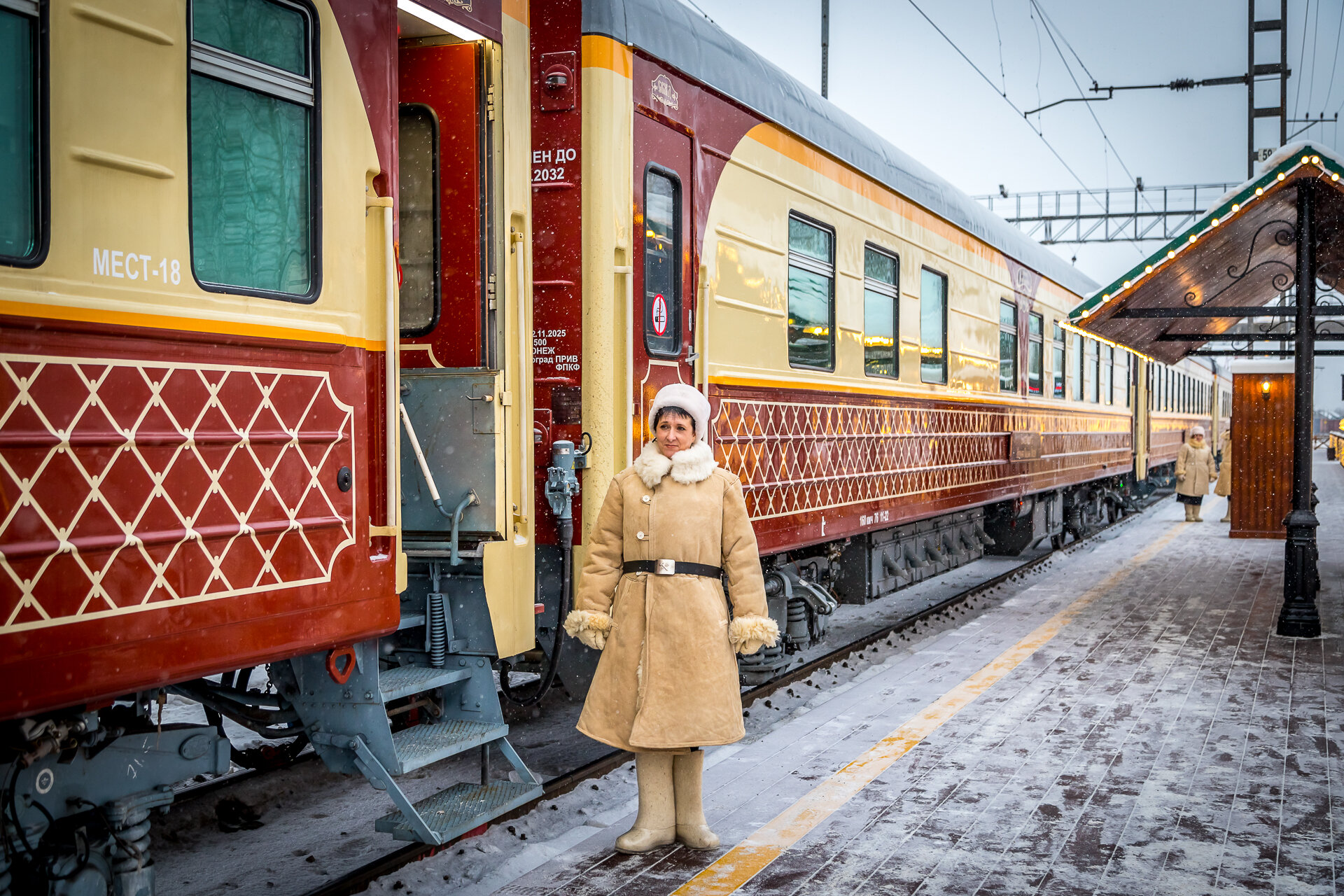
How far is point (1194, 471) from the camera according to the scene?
1973 centimetres

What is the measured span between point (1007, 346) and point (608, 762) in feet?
26.7

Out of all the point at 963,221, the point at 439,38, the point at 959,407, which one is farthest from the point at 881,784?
the point at 963,221

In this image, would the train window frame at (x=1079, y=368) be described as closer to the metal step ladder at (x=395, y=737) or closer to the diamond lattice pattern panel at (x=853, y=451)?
the diamond lattice pattern panel at (x=853, y=451)

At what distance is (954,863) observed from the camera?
434 cm

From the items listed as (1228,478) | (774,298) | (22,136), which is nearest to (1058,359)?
(1228,478)

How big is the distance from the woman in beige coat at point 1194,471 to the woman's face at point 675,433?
1726 centimetres

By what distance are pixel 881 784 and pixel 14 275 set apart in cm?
392

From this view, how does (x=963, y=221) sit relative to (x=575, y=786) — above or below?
above

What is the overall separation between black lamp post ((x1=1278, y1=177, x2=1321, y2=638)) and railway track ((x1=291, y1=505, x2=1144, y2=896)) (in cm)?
281

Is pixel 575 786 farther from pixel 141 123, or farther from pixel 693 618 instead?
pixel 141 123

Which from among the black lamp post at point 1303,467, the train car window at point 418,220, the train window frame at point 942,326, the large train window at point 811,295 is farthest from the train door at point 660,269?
the black lamp post at point 1303,467

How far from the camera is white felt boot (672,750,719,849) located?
175 inches

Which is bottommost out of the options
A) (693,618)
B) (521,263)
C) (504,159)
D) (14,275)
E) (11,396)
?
(693,618)

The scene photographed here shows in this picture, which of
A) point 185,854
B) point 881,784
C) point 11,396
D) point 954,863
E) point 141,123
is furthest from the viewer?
point 881,784
